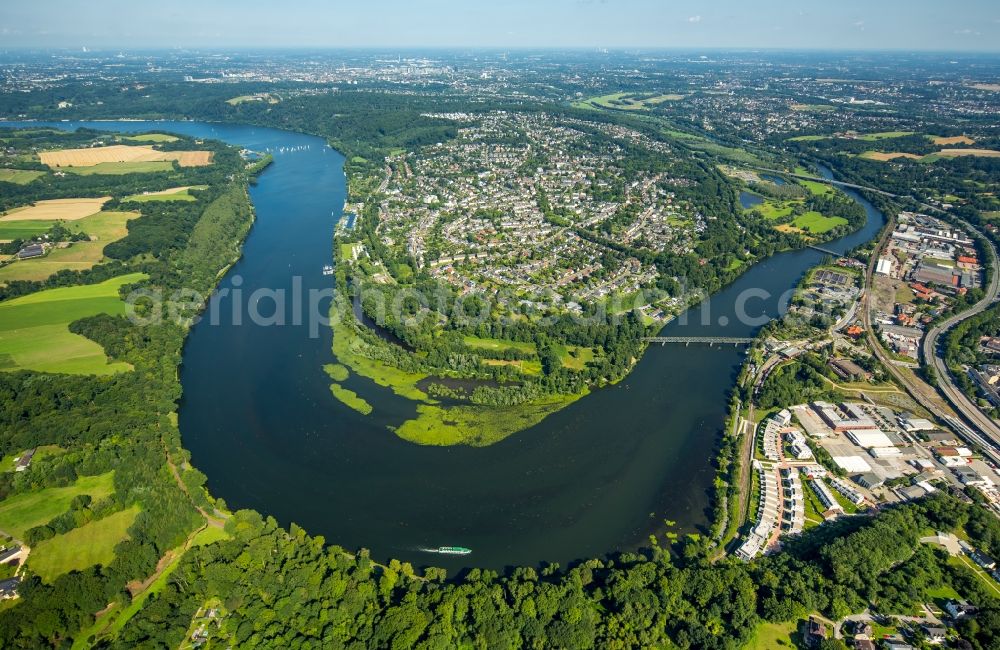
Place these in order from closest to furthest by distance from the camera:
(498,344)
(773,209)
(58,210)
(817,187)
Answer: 1. (498,344)
2. (58,210)
3. (773,209)
4. (817,187)

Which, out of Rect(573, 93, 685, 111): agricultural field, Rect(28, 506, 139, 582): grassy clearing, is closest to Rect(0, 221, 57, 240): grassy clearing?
Rect(28, 506, 139, 582): grassy clearing

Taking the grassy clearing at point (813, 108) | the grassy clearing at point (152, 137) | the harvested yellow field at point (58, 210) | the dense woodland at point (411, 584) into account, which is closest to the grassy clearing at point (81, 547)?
the dense woodland at point (411, 584)

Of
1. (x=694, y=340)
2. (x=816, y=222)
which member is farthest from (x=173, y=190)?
(x=816, y=222)

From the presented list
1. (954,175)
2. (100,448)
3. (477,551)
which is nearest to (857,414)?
(477,551)

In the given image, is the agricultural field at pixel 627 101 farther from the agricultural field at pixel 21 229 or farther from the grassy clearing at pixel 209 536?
the grassy clearing at pixel 209 536

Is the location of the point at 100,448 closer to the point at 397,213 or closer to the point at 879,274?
the point at 397,213

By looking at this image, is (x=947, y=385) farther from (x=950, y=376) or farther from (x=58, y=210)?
(x=58, y=210)

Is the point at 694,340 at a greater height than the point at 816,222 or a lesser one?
lesser

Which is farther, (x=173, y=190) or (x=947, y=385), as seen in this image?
(x=173, y=190)
